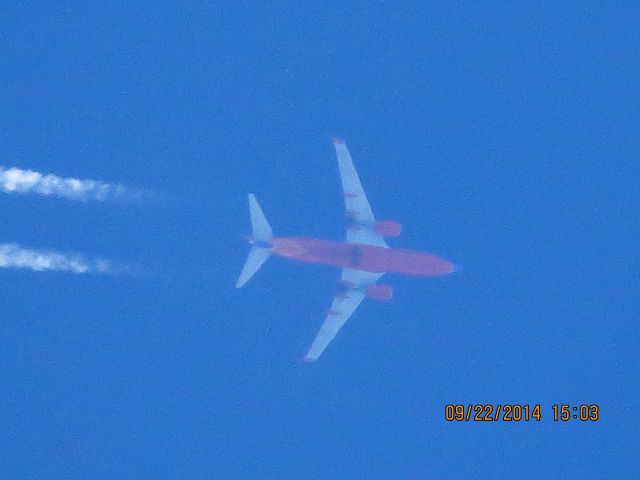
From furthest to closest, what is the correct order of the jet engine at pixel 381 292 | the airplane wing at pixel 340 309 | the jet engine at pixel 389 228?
the airplane wing at pixel 340 309 < the jet engine at pixel 381 292 < the jet engine at pixel 389 228

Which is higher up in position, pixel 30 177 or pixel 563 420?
pixel 30 177

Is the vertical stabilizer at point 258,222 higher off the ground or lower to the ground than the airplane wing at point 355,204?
lower

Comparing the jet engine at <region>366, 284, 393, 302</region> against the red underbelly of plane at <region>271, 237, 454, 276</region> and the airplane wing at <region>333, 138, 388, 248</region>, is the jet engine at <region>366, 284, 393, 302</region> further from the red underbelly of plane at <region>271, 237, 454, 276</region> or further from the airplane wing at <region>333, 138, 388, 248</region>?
the airplane wing at <region>333, 138, 388, 248</region>

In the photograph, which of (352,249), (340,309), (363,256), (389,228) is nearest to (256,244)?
(352,249)

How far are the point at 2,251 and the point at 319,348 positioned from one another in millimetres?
8702

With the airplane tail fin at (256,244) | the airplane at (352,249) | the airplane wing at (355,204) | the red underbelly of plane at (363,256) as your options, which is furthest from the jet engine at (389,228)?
the airplane tail fin at (256,244)

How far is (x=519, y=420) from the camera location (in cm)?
1730

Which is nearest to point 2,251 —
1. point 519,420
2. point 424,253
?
point 424,253

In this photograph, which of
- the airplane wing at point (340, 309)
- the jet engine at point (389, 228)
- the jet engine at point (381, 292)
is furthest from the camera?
the airplane wing at point (340, 309)

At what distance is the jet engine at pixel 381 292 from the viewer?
15.6 m

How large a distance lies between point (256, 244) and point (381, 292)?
330cm

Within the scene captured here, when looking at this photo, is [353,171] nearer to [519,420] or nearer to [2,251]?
[519,420]

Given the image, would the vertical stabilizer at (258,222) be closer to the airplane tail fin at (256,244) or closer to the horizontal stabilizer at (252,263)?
the airplane tail fin at (256,244)

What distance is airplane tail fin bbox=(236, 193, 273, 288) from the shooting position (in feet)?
51.0
